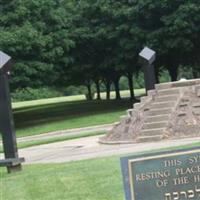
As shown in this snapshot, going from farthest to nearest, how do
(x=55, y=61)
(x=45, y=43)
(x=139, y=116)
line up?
1. (x=55, y=61)
2. (x=45, y=43)
3. (x=139, y=116)

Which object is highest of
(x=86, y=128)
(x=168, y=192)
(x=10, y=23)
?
(x=10, y=23)

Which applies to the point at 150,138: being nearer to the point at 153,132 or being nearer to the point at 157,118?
the point at 153,132

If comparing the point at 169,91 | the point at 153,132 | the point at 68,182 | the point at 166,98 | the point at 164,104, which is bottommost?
the point at 153,132

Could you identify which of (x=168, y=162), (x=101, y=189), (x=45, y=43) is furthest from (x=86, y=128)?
(x=168, y=162)

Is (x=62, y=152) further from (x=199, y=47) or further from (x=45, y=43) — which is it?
(x=199, y=47)

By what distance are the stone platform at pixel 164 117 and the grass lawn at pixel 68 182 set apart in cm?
462

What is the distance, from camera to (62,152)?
58.7ft

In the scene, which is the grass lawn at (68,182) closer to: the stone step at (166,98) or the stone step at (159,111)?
the stone step at (159,111)

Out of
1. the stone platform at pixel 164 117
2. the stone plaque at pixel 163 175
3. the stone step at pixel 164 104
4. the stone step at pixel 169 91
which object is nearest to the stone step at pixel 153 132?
the stone platform at pixel 164 117

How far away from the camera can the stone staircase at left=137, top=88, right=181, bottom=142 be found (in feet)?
58.5

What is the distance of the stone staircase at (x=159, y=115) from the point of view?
17844 mm

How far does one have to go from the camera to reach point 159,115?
725 inches

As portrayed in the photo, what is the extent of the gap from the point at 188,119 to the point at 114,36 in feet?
76.1

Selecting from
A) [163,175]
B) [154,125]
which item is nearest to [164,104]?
[154,125]
